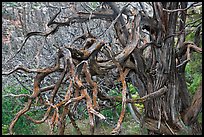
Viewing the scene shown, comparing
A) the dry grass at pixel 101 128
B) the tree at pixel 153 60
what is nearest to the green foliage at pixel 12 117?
the dry grass at pixel 101 128

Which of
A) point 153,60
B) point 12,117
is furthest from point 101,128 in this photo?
point 153,60

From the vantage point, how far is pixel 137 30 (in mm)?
2049

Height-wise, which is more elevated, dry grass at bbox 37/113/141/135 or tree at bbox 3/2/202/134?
tree at bbox 3/2/202/134

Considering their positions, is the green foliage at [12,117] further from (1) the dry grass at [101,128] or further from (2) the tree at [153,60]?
(2) the tree at [153,60]

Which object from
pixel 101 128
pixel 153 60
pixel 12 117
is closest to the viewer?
pixel 153 60

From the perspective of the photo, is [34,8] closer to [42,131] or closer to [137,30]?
[42,131]

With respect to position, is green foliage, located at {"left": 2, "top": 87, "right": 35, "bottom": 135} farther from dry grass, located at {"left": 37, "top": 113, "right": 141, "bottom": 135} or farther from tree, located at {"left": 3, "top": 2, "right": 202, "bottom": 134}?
tree, located at {"left": 3, "top": 2, "right": 202, "bottom": 134}

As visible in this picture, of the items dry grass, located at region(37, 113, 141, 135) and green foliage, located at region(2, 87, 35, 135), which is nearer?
dry grass, located at region(37, 113, 141, 135)

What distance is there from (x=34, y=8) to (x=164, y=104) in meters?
3.19

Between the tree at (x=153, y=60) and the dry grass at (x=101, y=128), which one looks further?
the dry grass at (x=101, y=128)

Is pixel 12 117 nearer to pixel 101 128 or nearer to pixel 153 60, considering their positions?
pixel 101 128

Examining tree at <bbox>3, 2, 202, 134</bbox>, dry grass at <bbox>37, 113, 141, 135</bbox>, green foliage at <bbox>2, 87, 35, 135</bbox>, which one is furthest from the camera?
green foliage at <bbox>2, 87, 35, 135</bbox>

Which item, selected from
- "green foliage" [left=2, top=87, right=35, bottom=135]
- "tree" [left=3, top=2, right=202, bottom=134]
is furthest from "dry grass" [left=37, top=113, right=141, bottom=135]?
"tree" [left=3, top=2, right=202, bottom=134]

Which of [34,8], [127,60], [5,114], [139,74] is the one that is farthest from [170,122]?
[34,8]
